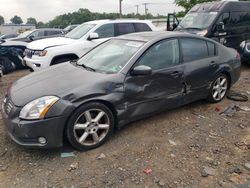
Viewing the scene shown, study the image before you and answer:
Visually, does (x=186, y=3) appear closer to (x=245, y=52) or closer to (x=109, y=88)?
(x=245, y=52)

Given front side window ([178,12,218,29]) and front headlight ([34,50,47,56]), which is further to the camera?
front side window ([178,12,218,29])

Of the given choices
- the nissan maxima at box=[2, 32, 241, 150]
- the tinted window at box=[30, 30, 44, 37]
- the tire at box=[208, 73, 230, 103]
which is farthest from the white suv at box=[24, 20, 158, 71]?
the tinted window at box=[30, 30, 44, 37]

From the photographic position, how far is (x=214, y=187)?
305 centimetres

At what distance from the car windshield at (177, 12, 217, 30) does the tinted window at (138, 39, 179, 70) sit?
16.4ft

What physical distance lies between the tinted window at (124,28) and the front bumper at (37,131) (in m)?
5.74

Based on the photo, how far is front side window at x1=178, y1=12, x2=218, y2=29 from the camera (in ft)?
30.0

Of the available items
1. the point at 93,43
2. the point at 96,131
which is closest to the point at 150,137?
the point at 96,131

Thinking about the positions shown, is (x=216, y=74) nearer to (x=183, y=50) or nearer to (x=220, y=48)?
(x=220, y=48)

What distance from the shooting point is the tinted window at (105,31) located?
8.40m

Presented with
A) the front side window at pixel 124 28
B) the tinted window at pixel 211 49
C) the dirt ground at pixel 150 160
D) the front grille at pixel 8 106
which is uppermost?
the front side window at pixel 124 28

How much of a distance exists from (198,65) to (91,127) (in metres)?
2.29

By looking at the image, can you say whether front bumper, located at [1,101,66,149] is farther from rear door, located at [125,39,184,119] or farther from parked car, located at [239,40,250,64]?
parked car, located at [239,40,250,64]

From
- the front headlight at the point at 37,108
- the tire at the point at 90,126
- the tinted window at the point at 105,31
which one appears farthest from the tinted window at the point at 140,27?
the front headlight at the point at 37,108

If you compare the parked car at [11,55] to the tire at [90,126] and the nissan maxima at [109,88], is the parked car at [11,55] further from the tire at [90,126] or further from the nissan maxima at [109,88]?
the tire at [90,126]
